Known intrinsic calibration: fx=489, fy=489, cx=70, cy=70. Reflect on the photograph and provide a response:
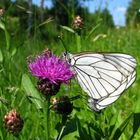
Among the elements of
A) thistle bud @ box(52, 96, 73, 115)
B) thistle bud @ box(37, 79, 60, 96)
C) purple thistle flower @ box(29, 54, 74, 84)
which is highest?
purple thistle flower @ box(29, 54, 74, 84)

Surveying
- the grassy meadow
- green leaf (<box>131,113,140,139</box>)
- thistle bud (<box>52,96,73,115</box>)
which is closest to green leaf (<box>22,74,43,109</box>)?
the grassy meadow

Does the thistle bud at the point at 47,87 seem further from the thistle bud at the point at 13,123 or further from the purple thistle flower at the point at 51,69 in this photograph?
the thistle bud at the point at 13,123

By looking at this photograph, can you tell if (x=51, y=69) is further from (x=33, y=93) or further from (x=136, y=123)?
(x=136, y=123)

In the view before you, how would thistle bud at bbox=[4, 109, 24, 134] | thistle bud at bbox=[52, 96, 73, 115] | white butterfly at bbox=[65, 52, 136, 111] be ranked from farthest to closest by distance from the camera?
white butterfly at bbox=[65, 52, 136, 111] < thistle bud at bbox=[52, 96, 73, 115] < thistle bud at bbox=[4, 109, 24, 134]

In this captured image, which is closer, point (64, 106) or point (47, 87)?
point (47, 87)

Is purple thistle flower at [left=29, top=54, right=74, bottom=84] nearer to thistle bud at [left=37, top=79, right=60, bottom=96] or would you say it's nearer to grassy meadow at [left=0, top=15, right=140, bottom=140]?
thistle bud at [left=37, top=79, right=60, bottom=96]

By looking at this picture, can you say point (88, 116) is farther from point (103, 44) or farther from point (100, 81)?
Answer: point (103, 44)

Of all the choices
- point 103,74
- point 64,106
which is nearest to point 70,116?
point 64,106
